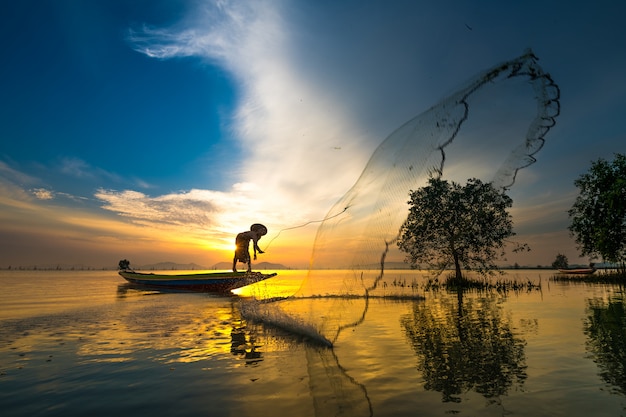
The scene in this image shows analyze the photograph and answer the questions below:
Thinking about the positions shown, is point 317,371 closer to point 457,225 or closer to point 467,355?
point 467,355

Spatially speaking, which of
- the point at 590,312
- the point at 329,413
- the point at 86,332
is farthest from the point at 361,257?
the point at 590,312

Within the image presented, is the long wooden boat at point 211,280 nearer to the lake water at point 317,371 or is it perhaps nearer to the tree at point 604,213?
the lake water at point 317,371

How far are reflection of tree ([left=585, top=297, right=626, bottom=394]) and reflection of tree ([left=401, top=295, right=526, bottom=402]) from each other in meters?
1.78

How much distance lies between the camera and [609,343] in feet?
37.2

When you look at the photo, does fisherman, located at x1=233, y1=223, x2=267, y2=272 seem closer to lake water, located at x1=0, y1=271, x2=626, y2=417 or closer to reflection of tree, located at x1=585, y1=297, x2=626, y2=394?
lake water, located at x1=0, y1=271, x2=626, y2=417

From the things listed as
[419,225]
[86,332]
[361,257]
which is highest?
[419,225]

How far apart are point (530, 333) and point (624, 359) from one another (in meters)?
4.19

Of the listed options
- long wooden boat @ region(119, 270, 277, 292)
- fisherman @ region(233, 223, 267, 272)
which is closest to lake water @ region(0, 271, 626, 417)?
fisherman @ region(233, 223, 267, 272)

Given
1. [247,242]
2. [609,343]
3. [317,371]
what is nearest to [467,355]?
[317,371]

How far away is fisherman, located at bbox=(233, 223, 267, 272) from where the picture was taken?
30.2 meters

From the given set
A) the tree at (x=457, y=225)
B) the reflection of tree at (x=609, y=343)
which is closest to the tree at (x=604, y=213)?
the tree at (x=457, y=225)

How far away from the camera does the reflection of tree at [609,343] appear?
316 inches

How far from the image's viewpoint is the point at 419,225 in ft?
127

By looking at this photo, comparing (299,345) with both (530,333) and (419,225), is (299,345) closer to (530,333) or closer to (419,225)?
(530,333)
